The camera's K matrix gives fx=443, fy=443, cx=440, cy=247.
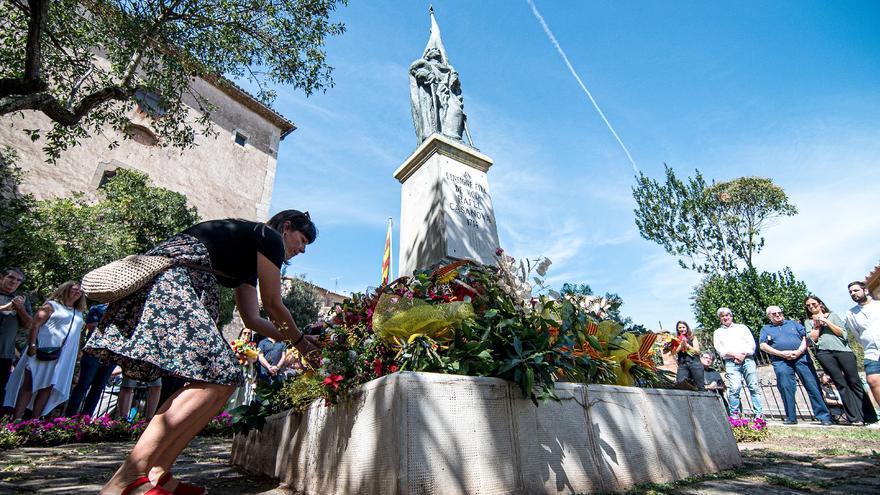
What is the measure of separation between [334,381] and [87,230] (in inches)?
538

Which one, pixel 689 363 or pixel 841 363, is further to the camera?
pixel 689 363

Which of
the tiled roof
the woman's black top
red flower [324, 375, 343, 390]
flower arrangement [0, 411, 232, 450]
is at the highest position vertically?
the tiled roof

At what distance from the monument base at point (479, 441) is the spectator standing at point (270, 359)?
3263mm

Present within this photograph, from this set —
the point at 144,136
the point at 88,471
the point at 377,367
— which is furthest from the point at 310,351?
the point at 144,136

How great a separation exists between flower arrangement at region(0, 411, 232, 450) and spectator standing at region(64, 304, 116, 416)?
0.99 metres

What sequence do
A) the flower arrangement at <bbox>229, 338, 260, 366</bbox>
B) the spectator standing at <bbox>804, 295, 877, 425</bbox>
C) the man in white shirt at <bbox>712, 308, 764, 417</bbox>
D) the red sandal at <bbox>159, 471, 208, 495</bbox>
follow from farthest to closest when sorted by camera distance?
the flower arrangement at <bbox>229, 338, 260, 366</bbox> → the man in white shirt at <bbox>712, 308, 764, 417</bbox> → the spectator standing at <bbox>804, 295, 877, 425</bbox> → the red sandal at <bbox>159, 471, 208, 495</bbox>

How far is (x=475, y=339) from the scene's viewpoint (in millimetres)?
2029

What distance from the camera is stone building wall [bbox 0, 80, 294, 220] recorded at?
48.0ft

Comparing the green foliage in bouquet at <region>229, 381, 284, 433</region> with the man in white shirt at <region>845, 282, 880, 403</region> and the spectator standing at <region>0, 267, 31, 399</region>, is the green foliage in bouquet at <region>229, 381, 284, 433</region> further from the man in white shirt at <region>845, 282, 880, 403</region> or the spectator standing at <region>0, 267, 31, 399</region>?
the man in white shirt at <region>845, 282, 880, 403</region>

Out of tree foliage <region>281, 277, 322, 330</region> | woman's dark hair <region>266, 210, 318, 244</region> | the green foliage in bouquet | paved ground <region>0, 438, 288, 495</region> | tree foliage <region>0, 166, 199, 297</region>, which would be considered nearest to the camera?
paved ground <region>0, 438, 288, 495</region>

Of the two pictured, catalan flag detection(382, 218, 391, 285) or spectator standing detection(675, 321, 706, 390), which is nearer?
spectator standing detection(675, 321, 706, 390)

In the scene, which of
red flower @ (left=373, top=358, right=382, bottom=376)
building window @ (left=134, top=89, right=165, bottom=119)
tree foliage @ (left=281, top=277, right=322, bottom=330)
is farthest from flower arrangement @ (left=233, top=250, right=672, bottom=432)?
tree foliage @ (left=281, top=277, right=322, bottom=330)

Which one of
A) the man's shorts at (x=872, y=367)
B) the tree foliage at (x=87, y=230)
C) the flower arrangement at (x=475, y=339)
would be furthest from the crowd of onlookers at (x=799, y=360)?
the tree foliage at (x=87, y=230)

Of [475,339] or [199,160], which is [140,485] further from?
[199,160]
